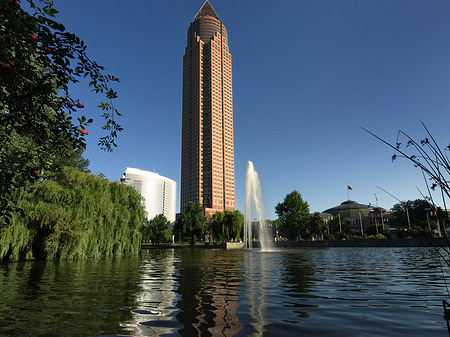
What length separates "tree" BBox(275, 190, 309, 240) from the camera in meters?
67.2

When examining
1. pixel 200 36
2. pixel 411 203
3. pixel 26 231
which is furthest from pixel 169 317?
pixel 200 36

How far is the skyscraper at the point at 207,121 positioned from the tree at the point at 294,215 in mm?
63376

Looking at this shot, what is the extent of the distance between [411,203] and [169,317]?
104275mm

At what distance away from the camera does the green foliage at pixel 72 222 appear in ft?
61.9

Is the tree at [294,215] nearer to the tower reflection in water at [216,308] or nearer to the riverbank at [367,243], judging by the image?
the riverbank at [367,243]

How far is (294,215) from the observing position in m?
69.7

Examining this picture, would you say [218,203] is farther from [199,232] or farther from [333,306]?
[333,306]

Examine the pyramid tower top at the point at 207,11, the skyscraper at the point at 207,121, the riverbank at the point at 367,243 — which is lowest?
the riverbank at the point at 367,243

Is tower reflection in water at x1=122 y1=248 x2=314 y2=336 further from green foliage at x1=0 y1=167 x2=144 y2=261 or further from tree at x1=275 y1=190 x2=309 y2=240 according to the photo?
tree at x1=275 y1=190 x2=309 y2=240

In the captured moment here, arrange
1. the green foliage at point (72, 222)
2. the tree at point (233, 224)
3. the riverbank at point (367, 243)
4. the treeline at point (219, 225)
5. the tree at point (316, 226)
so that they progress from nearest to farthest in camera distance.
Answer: the green foliage at point (72, 222), the riverbank at point (367, 243), the tree at point (316, 226), the tree at point (233, 224), the treeline at point (219, 225)

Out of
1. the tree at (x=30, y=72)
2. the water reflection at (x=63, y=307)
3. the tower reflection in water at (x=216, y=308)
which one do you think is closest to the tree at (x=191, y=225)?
the water reflection at (x=63, y=307)

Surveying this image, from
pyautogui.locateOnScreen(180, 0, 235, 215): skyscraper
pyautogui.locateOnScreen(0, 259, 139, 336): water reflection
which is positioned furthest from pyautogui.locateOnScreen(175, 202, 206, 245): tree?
pyautogui.locateOnScreen(0, 259, 139, 336): water reflection

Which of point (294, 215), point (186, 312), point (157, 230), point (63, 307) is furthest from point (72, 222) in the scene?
point (157, 230)

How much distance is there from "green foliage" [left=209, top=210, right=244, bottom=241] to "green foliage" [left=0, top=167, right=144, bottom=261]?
129 feet
